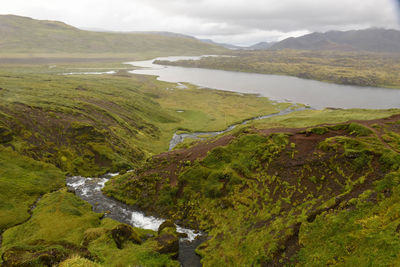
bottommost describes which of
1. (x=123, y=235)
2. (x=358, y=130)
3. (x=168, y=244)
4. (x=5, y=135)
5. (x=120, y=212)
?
(x=120, y=212)

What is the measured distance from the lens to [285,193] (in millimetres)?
36250

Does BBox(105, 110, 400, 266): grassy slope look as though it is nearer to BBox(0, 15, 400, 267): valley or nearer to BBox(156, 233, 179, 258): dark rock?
BBox(0, 15, 400, 267): valley

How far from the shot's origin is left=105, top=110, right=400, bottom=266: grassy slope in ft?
81.3

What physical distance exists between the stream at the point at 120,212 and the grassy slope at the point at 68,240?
2.01 metres

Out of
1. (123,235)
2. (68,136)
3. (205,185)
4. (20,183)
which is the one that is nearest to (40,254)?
(123,235)

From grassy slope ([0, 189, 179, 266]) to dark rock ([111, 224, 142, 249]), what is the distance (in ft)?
2.05

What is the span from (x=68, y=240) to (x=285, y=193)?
3429 cm

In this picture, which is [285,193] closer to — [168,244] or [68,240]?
[168,244]

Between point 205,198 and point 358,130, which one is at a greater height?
point 358,130

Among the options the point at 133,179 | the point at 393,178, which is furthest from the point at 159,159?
the point at 393,178

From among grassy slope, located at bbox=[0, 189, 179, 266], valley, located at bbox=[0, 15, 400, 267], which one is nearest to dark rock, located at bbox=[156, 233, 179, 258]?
valley, located at bbox=[0, 15, 400, 267]

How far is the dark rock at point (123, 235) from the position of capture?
33.0m

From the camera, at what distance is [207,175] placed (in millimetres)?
45281

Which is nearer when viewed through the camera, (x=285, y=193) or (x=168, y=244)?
(x=168, y=244)
